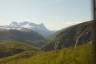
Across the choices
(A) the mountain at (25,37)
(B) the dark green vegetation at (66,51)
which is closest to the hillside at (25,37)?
(A) the mountain at (25,37)

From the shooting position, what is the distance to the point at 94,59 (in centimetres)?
135

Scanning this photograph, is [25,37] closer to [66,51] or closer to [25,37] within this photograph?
[25,37]

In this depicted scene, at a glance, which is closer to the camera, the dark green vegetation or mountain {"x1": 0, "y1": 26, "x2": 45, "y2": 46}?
the dark green vegetation

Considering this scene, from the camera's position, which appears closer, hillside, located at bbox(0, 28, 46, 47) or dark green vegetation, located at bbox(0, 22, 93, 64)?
dark green vegetation, located at bbox(0, 22, 93, 64)

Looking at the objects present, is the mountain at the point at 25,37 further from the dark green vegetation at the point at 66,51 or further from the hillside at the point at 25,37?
the dark green vegetation at the point at 66,51

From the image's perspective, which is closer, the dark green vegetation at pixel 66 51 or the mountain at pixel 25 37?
the dark green vegetation at pixel 66 51

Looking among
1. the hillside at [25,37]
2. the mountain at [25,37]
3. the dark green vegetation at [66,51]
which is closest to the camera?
the dark green vegetation at [66,51]

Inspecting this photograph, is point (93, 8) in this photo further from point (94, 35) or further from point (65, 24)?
point (65, 24)

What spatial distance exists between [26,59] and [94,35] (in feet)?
21.2

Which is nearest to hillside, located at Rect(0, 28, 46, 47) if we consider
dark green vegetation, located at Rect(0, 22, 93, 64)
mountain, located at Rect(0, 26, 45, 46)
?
mountain, located at Rect(0, 26, 45, 46)

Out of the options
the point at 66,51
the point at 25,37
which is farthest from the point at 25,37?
the point at 66,51

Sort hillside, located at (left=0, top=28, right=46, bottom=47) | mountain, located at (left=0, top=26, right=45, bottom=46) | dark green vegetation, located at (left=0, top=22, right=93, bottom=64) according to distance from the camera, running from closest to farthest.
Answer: dark green vegetation, located at (left=0, top=22, right=93, bottom=64), hillside, located at (left=0, top=28, right=46, bottom=47), mountain, located at (left=0, top=26, right=45, bottom=46)

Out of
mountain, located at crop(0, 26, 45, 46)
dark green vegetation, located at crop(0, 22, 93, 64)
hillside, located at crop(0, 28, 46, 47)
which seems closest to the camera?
dark green vegetation, located at crop(0, 22, 93, 64)

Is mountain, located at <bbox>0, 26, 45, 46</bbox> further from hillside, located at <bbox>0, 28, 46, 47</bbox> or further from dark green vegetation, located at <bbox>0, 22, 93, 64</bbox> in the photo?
dark green vegetation, located at <bbox>0, 22, 93, 64</bbox>
